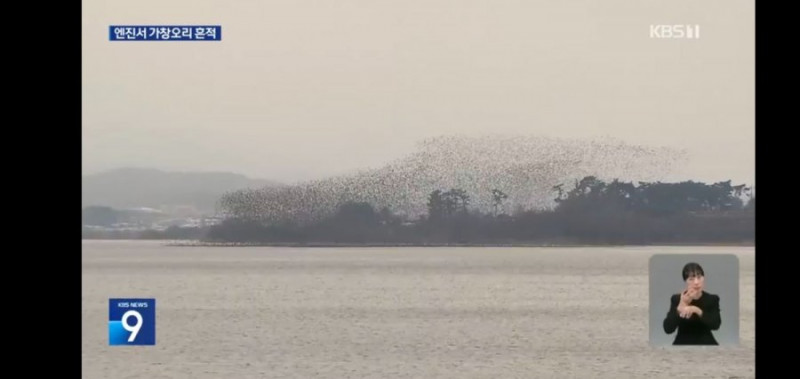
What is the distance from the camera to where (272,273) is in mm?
28844

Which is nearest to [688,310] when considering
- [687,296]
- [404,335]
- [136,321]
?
[687,296]

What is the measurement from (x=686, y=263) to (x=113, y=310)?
3471mm

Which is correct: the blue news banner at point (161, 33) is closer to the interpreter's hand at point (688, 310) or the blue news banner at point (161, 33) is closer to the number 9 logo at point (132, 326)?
the number 9 logo at point (132, 326)

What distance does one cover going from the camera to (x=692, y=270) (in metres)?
6.59

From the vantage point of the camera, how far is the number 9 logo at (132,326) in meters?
7.13

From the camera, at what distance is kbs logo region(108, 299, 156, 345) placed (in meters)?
7.09

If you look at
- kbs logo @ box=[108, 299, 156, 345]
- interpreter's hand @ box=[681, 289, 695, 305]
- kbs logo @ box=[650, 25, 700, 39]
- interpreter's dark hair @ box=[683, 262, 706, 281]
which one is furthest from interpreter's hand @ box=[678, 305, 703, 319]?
kbs logo @ box=[108, 299, 156, 345]

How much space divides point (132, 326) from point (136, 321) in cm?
5

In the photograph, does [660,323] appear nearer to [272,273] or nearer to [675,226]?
[675,226]

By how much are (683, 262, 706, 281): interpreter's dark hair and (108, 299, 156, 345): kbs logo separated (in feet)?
10.6

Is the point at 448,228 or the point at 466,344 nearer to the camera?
the point at 466,344

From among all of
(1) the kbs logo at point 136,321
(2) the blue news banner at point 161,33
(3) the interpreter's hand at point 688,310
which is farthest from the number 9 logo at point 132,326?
(3) the interpreter's hand at point 688,310

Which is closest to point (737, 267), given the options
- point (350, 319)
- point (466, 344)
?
point (466, 344)

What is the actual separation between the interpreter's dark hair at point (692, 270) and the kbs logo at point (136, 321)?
3.23 meters
